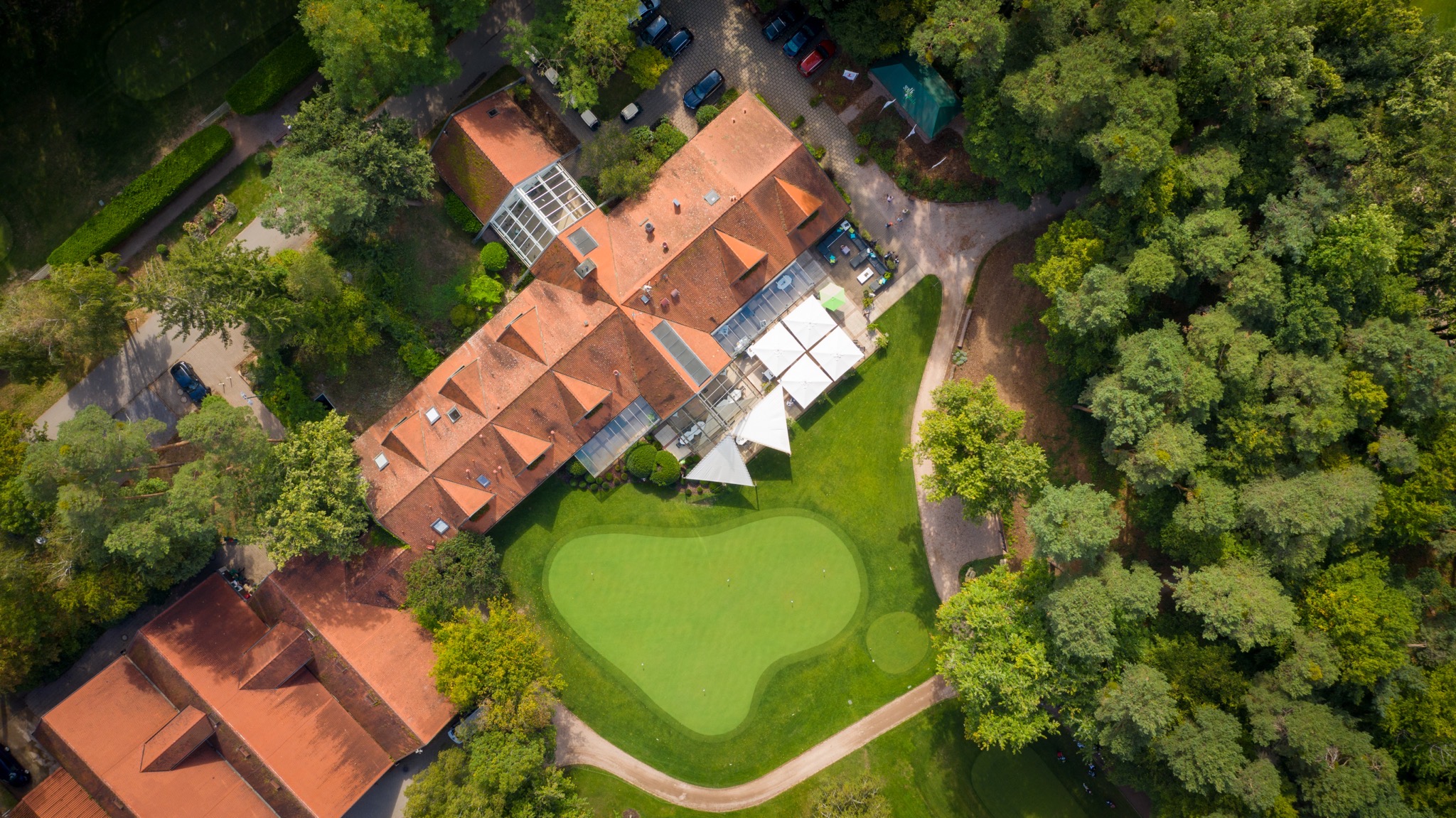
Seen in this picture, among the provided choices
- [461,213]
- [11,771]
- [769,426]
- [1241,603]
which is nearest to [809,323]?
A: [769,426]

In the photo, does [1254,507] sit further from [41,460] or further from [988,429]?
[41,460]

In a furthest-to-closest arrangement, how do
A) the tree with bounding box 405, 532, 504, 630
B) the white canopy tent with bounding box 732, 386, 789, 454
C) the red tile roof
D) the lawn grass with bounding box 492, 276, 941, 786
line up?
the lawn grass with bounding box 492, 276, 941, 786
the white canopy tent with bounding box 732, 386, 789, 454
the tree with bounding box 405, 532, 504, 630
the red tile roof

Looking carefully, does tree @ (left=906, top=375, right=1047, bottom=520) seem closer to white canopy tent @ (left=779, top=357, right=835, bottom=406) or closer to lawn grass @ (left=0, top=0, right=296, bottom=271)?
white canopy tent @ (left=779, top=357, right=835, bottom=406)

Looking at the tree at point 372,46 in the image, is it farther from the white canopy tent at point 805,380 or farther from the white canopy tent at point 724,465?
the white canopy tent at point 724,465

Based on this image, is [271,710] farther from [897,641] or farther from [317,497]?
[897,641]

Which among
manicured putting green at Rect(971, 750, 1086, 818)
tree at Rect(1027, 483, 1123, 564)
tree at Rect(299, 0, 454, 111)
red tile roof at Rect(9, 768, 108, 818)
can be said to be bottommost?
manicured putting green at Rect(971, 750, 1086, 818)

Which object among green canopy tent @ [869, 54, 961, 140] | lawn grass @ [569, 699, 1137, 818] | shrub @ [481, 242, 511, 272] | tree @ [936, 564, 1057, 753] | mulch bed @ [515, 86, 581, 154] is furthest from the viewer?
mulch bed @ [515, 86, 581, 154]

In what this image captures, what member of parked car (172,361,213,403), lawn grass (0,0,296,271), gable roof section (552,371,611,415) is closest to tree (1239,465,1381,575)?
gable roof section (552,371,611,415)
